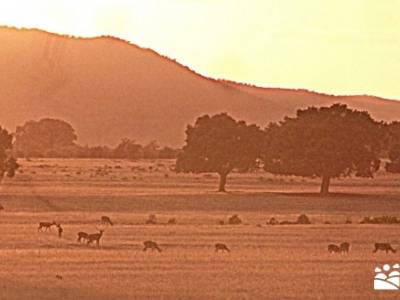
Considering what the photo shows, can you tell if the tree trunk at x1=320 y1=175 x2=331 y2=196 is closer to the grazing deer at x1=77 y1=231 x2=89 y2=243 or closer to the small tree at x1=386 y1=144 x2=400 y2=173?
the small tree at x1=386 y1=144 x2=400 y2=173

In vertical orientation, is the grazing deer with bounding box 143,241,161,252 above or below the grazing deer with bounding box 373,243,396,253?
below

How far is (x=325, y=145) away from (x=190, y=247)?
4438 cm

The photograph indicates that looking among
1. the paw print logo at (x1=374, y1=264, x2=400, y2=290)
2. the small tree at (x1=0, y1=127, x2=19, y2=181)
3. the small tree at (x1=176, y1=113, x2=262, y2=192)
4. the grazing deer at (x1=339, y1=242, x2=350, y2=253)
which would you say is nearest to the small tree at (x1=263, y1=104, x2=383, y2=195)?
the small tree at (x1=176, y1=113, x2=262, y2=192)

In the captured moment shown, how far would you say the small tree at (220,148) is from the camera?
81.2 m

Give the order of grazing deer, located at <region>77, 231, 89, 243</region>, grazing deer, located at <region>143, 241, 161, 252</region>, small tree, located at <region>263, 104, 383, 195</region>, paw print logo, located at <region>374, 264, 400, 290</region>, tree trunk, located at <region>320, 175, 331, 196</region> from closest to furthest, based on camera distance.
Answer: paw print logo, located at <region>374, 264, 400, 290</region> → grazing deer, located at <region>143, 241, 161, 252</region> → grazing deer, located at <region>77, 231, 89, 243</region> → tree trunk, located at <region>320, 175, 331, 196</region> → small tree, located at <region>263, 104, 383, 195</region>

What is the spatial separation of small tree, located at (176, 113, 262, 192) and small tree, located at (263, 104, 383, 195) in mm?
1316

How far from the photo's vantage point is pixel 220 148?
81.1 metres

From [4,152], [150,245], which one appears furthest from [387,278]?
[4,152]

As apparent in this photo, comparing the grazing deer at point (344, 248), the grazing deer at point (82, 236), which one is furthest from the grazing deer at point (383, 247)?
the grazing deer at point (82, 236)

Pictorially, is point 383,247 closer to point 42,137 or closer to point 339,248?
point 339,248

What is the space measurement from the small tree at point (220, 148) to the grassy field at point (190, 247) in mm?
6639

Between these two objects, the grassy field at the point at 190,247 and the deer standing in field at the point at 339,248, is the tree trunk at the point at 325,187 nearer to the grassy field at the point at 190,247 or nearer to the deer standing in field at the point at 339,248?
the grassy field at the point at 190,247

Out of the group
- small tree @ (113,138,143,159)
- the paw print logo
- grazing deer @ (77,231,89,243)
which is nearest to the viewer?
the paw print logo

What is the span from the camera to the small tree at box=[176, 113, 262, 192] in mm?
81188
